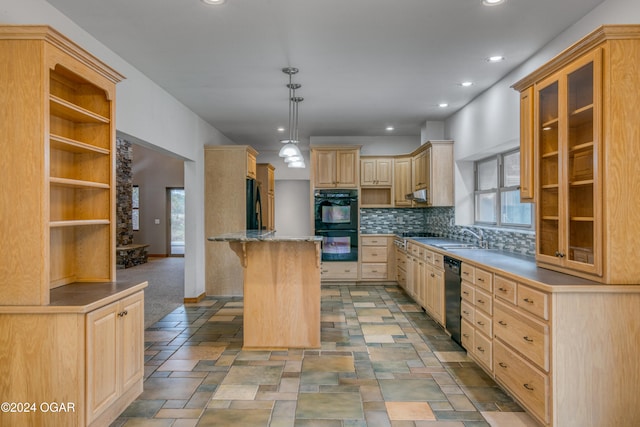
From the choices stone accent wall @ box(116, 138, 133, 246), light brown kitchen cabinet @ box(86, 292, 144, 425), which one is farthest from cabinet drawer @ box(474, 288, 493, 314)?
stone accent wall @ box(116, 138, 133, 246)

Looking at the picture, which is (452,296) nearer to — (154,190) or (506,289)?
(506,289)

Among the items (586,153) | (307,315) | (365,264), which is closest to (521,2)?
(586,153)

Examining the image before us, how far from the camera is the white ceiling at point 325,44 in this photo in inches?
109

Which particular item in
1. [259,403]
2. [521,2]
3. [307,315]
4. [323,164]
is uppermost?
[521,2]

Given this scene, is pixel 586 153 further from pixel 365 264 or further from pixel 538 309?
pixel 365 264

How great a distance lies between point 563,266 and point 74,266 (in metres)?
3.35

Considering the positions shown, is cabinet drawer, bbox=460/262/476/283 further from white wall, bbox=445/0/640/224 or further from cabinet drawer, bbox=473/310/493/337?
white wall, bbox=445/0/640/224

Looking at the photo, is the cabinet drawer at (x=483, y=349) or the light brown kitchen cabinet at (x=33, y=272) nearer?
the light brown kitchen cabinet at (x=33, y=272)

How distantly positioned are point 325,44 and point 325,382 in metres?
2.73

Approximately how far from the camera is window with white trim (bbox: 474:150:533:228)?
436cm

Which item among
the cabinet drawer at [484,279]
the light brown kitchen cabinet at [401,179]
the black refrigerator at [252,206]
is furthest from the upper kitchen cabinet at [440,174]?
the black refrigerator at [252,206]

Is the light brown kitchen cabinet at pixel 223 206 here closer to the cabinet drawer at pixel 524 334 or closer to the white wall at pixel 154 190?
the cabinet drawer at pixel 524 334

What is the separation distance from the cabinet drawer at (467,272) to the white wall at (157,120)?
10.8 ft

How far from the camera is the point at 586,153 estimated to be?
246 cm
